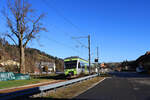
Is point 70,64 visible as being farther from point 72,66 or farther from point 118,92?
point 118,92

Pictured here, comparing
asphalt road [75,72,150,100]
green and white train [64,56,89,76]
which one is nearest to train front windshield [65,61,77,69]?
green and white train [64,56,89,76]

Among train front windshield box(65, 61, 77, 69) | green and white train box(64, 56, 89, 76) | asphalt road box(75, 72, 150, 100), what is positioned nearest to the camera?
asphalt road box(75, 72, 150, 100)

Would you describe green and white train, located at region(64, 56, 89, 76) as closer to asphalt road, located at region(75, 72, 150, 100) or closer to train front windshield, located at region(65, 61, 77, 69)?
train front windshield, located at region(65, 61, 77, 69)

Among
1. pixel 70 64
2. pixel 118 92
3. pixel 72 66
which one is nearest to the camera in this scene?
pixel 118 92

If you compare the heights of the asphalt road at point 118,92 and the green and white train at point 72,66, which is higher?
the green and white train at point 72,66

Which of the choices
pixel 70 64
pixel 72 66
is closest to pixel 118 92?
pixel 72 66

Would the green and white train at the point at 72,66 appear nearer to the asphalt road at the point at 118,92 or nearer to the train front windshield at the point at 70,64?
the train front windshield at the point at 70,64

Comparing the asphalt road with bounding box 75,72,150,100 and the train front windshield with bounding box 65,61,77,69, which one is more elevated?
the train front windshield with bounding box 65,61,77,69

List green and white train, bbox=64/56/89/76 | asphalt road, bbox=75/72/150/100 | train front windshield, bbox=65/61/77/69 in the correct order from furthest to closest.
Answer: train front windshield, bbox=65/61/77/69 < green and white train, bbox=64/56/89/76 < asphalt road, bbox=75/72/150/100

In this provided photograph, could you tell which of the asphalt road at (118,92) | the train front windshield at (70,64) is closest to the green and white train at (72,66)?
the train front windshield at (70,64)

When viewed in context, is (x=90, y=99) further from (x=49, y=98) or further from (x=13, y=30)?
(x=13, y=30)

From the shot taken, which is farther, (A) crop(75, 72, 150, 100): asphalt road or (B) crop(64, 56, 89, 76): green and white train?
(B) crop(64, 56, 89, 76): green and white train

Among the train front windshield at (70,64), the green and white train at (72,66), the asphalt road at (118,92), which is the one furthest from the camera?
the train front windshield at (70,64)

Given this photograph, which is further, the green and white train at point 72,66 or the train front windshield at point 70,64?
the train front windshield at point 70,64
